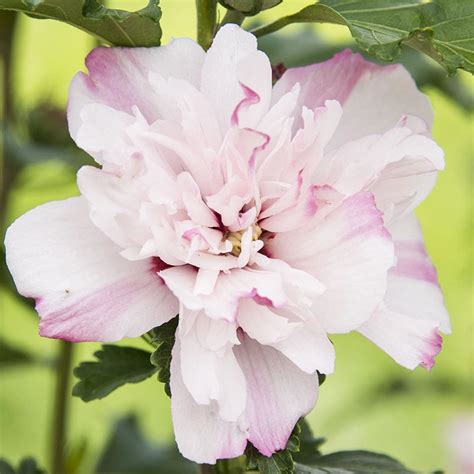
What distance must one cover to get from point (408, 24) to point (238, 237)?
0.14m

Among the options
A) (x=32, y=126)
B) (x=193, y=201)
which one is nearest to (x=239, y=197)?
(x=193, y=201)

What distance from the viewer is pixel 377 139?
1.47 ft

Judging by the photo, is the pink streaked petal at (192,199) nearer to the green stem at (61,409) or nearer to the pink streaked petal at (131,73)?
the pink streaked petal at (131,73)

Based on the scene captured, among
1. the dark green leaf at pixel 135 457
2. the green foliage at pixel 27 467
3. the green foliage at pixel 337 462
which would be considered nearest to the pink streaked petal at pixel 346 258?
the green foliage at pixel 337 462

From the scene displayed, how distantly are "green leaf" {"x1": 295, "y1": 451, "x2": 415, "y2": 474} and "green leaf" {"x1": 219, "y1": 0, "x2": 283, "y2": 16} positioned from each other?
0.25m

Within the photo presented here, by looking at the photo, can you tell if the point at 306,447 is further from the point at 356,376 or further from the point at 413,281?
the point at 356,376

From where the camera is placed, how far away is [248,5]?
1.59ft

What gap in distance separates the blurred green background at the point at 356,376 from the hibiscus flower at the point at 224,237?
3.81 feet

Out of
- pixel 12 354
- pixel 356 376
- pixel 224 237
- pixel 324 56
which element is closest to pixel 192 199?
pixel 224 237

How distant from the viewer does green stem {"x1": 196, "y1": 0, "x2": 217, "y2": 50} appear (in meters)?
0.51

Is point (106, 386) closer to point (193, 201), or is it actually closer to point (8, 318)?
point (193, 201)

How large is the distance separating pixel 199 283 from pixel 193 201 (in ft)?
0.12

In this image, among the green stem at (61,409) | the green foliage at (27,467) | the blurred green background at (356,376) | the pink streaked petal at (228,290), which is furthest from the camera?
the blurred green background at (356,376)

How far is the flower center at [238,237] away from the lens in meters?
0.44
